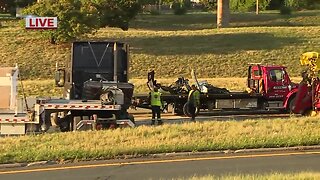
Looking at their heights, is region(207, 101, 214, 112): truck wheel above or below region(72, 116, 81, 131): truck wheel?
below

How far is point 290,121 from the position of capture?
20422 mm

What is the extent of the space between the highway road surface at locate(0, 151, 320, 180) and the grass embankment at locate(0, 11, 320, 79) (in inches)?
970

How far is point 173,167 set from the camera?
13.7 metres

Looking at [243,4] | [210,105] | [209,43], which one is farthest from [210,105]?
[243,4]

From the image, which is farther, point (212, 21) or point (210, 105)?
point (212, 21)

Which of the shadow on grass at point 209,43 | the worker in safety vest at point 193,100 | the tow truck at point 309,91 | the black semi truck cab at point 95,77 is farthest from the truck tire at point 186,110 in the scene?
the shadow on grass at point 209,43

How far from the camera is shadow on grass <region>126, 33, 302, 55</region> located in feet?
147

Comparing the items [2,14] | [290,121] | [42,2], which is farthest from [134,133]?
[2,14]

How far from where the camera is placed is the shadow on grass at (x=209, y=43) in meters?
44.7

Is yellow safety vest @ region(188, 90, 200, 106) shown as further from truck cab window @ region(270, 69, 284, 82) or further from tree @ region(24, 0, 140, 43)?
tree @ region(24, 0, 140, 43)

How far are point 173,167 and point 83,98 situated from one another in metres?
7.25

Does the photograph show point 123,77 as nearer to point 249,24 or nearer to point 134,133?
point 134,133

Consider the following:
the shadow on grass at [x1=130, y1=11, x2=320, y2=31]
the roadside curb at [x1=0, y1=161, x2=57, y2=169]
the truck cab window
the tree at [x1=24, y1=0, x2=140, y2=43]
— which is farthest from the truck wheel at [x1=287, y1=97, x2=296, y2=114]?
the shadow on grass at [x1=130, y1=11, x2=320, y2=31]

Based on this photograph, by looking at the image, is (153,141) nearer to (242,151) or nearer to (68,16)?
(242,151)
